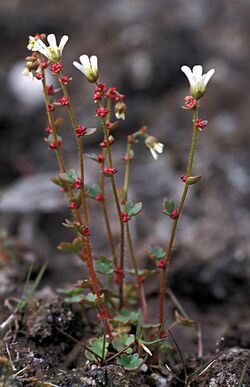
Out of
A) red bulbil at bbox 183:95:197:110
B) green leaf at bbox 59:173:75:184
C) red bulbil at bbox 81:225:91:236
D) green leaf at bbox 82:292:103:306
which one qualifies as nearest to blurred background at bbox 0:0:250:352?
green leaf at bbox 82:292:103:306

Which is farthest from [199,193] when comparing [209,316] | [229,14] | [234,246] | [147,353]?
[229,14]

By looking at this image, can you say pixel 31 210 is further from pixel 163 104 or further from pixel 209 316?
pixel 163 104

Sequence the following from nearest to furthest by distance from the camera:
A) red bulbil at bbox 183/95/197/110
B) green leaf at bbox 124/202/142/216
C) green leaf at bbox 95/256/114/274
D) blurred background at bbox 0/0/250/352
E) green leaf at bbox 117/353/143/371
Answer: red bulbil at bbox 183/95/197/110 → green leaf at bbox 117/353/143/371 → green leaf at bbox 124/202/142/216 → green leaf at bbox 95/256/114/274 → blurred background at bbox 0/0/250/352

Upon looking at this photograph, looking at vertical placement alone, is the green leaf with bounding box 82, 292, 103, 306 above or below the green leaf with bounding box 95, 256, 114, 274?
below

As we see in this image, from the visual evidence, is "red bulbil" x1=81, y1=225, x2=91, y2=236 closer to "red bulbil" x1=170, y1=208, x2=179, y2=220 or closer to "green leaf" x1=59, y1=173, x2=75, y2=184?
"green leaf" x1=59, y1=173, x2=75, y2=184

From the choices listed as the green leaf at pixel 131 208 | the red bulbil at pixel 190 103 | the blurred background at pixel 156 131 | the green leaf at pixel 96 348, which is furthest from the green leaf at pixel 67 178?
the blurred background at pixel 156 131
